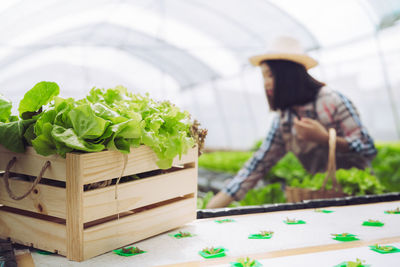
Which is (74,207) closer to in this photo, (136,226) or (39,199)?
(39,199)

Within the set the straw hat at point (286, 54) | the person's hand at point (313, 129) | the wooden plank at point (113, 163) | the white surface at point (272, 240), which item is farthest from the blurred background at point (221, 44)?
the wooden plank at point (113, 163)

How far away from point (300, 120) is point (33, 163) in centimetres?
201

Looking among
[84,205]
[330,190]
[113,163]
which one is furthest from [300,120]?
[84,205]

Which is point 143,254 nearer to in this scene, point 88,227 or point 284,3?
point 88,227

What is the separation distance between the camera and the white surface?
1083mm

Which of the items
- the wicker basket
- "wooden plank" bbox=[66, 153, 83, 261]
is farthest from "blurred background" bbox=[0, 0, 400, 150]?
"wooden plank" bbox=[66, 153, 83, 261]

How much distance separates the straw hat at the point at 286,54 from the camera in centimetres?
283

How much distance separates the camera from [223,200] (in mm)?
2557

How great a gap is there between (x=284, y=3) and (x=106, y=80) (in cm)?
687

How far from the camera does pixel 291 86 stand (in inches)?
112

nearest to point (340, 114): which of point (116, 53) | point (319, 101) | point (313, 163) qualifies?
point (319, 101)

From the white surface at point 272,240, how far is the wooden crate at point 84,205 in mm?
41

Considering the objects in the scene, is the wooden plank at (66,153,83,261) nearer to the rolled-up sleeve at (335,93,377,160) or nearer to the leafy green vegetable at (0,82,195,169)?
the leafy green vegetable at (0,82,195,169)

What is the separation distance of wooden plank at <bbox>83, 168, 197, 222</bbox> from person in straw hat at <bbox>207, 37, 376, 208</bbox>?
46.8 inches
